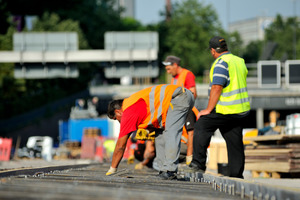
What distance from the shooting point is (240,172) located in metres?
8.62

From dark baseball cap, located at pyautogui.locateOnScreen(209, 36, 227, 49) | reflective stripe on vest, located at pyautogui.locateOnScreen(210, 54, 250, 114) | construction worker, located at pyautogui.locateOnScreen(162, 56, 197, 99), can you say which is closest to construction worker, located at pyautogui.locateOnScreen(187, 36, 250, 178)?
reflective stripe on vest, located at pyautogui.locateOnScreen(210, 54, 250, 114)

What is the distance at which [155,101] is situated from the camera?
320 inches

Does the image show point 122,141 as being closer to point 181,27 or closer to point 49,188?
point 49,188

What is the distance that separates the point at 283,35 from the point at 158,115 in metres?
139

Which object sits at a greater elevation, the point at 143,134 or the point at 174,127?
the point at 174,127

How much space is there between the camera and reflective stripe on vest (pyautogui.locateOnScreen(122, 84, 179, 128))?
7.97 metres

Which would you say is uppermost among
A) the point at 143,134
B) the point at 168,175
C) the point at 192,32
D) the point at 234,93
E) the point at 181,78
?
the point at 192,32

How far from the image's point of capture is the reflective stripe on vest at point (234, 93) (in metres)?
8.55

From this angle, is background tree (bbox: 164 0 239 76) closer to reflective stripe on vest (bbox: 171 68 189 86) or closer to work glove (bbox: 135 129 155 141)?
reflective stripe on vest (bbox: 171 68 189 86)

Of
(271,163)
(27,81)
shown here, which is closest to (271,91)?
(27,81)

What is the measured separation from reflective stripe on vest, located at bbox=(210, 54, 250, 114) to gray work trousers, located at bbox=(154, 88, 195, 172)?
417 millimetres

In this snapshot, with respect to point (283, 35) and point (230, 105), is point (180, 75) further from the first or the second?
point (283, 35)

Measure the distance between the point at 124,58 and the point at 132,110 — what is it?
2520 cm

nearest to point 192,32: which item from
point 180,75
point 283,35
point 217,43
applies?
point 283,35
